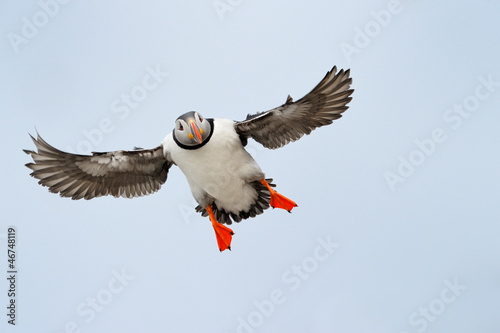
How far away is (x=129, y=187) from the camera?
15.2 metres

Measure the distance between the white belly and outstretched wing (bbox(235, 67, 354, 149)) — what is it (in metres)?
0.41

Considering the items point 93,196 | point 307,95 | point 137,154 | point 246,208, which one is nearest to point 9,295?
point 93,196

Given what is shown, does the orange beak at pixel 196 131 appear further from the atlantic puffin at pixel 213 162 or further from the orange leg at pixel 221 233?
the orange leg at pixel 221 233

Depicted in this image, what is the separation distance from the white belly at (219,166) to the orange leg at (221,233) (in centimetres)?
36

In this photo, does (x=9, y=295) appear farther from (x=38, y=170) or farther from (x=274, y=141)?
(x=274, y=141)

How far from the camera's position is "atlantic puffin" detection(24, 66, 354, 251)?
13.8m

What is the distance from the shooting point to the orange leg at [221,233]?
14.8 m

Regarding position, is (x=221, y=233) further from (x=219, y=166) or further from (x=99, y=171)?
(x=99, y=171)

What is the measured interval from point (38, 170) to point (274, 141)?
4.89 m

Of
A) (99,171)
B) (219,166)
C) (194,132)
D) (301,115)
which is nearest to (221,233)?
(219,166)

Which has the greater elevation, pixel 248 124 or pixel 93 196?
pixel 93 196

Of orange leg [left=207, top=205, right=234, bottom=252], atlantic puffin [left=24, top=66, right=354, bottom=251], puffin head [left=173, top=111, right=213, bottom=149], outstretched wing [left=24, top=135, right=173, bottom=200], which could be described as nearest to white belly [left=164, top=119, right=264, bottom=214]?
atlantic puffin [left=24, top=66, right=354, bottom=251]

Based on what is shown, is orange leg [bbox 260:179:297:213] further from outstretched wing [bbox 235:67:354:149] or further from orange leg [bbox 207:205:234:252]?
orange leg [bbox 207:205:234:252]

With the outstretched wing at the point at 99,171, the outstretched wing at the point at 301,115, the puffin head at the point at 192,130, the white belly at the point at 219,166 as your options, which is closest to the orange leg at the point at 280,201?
the white belly at the point at 219,166
